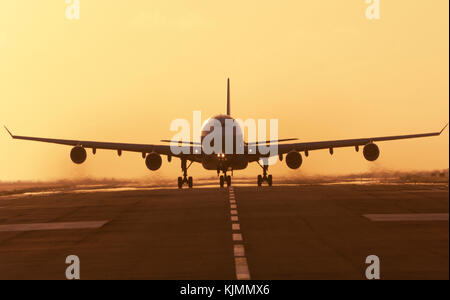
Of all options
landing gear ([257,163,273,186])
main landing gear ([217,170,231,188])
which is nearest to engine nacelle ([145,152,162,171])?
main landing gear ([217,170,231,188])

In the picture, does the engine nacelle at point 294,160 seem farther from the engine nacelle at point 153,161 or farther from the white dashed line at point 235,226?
the white dashed line at point 235,226

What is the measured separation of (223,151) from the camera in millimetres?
54531

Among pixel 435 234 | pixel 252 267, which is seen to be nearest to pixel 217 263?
pixel 252 267

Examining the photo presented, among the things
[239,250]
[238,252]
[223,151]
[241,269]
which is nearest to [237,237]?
[239,250]

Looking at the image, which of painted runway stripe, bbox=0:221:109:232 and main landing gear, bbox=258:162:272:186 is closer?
painted runway stripe, bbox=0:221:109:232

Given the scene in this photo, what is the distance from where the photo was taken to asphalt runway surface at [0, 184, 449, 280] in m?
14.0

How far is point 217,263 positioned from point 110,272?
178cm

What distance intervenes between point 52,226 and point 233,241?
721 cm

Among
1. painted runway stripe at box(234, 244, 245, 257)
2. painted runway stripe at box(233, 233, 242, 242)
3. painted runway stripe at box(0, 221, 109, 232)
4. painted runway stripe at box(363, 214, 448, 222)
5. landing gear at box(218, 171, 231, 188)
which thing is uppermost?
landing gear at box(218, 171, 231, 188)

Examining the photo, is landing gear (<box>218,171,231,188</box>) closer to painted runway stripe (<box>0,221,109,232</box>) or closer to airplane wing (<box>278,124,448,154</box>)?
airplane wing (<box>278,124,448,154</box>)

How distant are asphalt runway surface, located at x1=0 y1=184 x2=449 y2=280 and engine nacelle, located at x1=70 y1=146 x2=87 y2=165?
23808 millimetres

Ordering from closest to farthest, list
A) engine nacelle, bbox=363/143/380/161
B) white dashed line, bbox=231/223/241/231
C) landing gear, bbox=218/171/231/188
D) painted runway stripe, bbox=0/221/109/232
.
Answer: white dashed line, bbox=231/223/241/231 → painted runway stripe, bbox=0/221/109/232 → landing gear, bbox=218/171/231/188 → engine nacelle, bbox=363/143/380/161

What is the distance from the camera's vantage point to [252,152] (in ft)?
189
